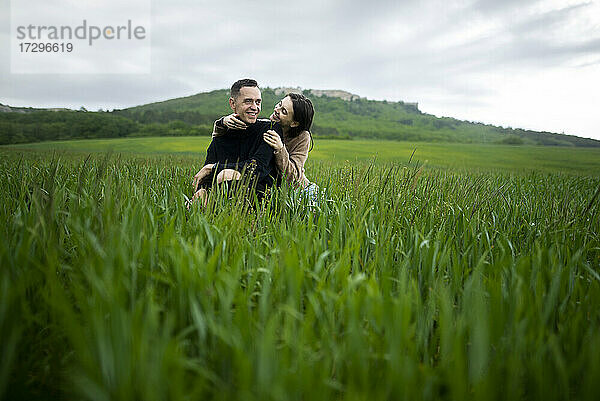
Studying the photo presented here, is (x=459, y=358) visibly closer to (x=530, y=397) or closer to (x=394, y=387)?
(x=394, y=387)

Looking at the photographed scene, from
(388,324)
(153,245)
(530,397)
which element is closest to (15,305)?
(153,245)

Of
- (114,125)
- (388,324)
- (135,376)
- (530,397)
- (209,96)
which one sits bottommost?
(530,397)

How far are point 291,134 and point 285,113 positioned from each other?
0.36m

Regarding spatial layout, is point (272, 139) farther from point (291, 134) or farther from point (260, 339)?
point (260, 339)

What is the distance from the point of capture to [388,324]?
3.23ft

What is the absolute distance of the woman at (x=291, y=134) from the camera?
3092 mm

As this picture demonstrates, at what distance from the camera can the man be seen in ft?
10.00

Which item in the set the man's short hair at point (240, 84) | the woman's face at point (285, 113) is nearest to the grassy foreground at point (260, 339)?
the man's short hair at point (240, 84)

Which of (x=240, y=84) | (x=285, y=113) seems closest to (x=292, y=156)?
(x=285, y=113)

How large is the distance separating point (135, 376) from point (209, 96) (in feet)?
283

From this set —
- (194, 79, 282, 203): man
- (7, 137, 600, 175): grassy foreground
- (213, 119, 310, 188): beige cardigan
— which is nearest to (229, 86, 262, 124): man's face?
(194, 79, 282, 203): man

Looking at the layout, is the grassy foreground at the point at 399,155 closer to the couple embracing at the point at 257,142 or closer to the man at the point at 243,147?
the couple embracing at the point at 257,142

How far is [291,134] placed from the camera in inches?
151

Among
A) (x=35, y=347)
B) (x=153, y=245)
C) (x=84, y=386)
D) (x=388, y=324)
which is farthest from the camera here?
(x=153, y=245)
